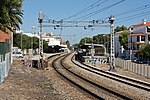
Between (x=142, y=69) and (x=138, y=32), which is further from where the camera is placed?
(x=138, y=32)

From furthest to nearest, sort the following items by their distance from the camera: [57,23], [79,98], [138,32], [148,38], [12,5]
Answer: [138,32] < [148,38] < [57,23] < [12,5] < [79,98]

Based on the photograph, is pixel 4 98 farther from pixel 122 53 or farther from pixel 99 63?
pixel 122 53

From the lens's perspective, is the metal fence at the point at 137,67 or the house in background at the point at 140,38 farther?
the house in background at the point at 140,38

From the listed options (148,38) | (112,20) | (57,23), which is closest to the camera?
(112,20)

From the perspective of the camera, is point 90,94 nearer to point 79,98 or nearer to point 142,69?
point 79,98

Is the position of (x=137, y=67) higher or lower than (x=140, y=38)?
lower

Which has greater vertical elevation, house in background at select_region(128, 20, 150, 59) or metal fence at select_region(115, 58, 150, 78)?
house in background at select_region(128, 20, 150, 59)

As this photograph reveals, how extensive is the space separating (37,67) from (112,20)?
1256cm

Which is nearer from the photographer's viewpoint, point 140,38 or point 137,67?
point 137,67

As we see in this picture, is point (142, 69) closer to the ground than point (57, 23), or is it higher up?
closer to the ground

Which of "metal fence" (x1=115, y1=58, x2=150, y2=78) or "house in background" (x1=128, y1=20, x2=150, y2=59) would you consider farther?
"house in background" (x1=128, y1=20, x2=150, y2=59)

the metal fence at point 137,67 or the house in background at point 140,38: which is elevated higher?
the house in background at point 140,38

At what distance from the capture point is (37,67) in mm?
49500

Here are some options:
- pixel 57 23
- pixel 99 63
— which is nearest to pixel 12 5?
pixel 57 23
